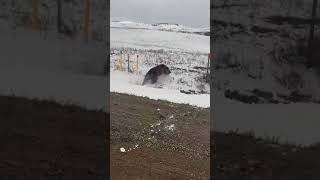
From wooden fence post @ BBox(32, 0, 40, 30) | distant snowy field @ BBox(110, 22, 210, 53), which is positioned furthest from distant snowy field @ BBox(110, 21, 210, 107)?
A: wooden fence post @ BBox(32, 0, 40, 30)

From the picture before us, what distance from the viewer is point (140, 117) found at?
22.1 feet

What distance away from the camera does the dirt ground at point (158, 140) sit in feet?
15.3

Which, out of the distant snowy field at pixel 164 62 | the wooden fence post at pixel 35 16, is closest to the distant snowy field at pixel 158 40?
the distant snowy field at pixel 164 62

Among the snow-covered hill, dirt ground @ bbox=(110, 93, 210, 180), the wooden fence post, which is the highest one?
the snow-covered hill

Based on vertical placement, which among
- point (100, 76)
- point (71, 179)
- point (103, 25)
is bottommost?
point (71, 179)

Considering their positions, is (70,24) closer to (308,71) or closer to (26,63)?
(26,63)

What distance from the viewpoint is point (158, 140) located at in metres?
5.65

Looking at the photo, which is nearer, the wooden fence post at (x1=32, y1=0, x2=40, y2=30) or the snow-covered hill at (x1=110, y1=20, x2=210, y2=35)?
the wooden fence post at (x1=32, y1=0, x2=40, y2=30)

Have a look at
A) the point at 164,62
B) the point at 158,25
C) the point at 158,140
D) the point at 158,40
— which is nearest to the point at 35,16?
the point at 158,140

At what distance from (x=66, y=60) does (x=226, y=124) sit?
3100mm

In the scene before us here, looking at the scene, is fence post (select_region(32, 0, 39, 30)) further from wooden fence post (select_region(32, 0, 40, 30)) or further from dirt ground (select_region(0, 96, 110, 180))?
dirt ground (select_region(0, 96, 110, 180))

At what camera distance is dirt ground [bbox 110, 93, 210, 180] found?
15.3 feet

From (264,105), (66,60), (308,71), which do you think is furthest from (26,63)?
(308,71)

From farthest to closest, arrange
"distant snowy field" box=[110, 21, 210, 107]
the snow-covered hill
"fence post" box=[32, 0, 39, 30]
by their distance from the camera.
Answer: the snow-covered hill < "distant snowy field" box=[110, 21, 210, 107] < "fence post" box=[32, 0, 39, 30]
